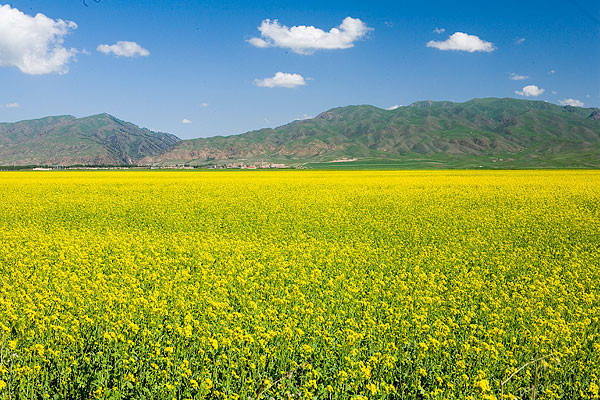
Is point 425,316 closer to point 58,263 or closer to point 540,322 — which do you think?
point 540,322

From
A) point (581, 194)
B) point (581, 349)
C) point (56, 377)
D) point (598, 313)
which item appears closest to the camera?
point (56, 377)

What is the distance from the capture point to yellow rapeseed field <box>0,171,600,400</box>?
620 centimetres

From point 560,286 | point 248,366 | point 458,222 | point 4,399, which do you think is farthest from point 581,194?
point 4,399

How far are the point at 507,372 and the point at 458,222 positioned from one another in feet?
52.5

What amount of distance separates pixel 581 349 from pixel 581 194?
34.2m

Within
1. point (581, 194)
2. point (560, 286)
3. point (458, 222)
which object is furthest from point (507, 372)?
point (581, 194)

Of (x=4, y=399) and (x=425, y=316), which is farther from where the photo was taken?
(x=425, y=316)

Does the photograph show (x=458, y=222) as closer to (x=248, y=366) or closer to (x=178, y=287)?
(x=178, y=287)

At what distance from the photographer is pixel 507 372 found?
651 cm

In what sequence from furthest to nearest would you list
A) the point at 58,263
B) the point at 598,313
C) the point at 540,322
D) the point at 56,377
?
the point at 58,263 → the point at 598,313 → the point at 540,322 → the point at 56,377

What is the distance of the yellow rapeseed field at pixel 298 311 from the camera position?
20.3 ft

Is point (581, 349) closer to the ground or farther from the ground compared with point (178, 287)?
closer to the ground

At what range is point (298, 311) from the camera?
8797 mm

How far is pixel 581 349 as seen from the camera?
7.60m
